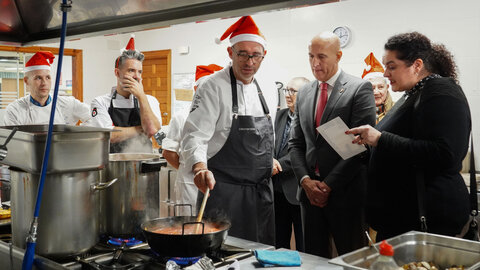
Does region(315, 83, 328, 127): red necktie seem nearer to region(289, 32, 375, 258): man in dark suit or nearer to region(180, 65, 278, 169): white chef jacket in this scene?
region(289, 32, 375, 258): man in dark suit

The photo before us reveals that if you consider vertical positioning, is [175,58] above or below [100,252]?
above

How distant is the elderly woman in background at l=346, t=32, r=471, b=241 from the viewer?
1.99m

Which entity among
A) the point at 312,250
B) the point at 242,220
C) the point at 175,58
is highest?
the point at 175,58

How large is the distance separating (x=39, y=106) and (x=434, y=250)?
357 centimetres

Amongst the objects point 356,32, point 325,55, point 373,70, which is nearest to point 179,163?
point 325,55

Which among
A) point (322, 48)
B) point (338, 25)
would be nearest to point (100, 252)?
point (322, 48)

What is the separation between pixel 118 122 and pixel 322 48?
1.78 m

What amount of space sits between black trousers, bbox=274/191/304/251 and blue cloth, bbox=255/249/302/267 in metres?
2.22

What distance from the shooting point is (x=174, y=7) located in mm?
1340

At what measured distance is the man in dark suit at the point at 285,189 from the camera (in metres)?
3.41

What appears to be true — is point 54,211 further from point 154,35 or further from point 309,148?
point 154,35

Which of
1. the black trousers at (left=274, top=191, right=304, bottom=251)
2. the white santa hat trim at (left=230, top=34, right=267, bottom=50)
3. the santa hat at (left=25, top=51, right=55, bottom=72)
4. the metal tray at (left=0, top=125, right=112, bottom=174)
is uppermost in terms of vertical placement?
the santa hat at (left=25, top=51, right=55, bottom=72)

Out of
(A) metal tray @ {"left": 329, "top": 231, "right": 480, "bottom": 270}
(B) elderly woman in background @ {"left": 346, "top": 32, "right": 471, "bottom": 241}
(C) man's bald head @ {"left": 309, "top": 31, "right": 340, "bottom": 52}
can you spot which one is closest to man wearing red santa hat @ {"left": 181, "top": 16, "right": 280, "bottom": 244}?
(C) man's bald head @ {"left": 309, "top": 31, "right": 340, "bottom": 52}

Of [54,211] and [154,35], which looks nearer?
[54,211]
